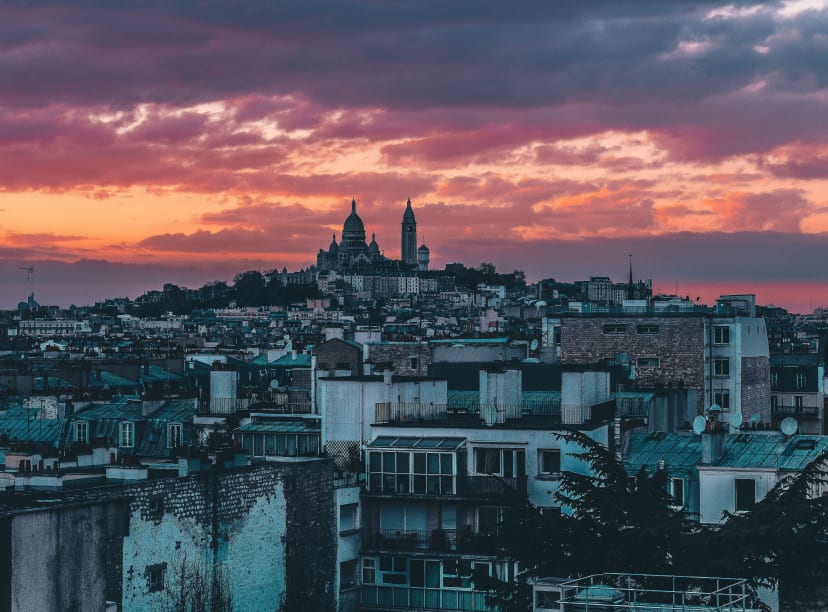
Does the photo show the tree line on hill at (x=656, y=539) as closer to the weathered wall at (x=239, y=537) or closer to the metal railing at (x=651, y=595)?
the metal railing at (x=651, y=595)

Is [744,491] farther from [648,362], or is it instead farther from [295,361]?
[295,361]

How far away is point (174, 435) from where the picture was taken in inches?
1654

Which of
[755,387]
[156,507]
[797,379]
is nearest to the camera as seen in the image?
[156,507]

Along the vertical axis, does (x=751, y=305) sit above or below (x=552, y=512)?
above

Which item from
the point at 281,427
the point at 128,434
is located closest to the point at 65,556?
the point at 281,427

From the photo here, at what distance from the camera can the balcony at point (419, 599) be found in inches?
1359

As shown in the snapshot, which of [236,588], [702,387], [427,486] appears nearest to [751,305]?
[702,387]

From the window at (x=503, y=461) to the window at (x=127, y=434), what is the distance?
11322mm

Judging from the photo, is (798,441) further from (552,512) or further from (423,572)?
(423,572)

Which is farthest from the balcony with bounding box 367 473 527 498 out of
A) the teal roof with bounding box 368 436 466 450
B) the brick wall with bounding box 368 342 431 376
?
the brick wall with bounding box 368 342 431 376

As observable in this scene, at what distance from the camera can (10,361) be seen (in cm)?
7962

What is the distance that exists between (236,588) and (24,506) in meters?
5.95

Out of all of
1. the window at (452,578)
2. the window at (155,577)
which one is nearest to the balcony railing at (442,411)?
the window at (452,578)

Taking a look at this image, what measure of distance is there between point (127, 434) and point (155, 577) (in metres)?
14.2
